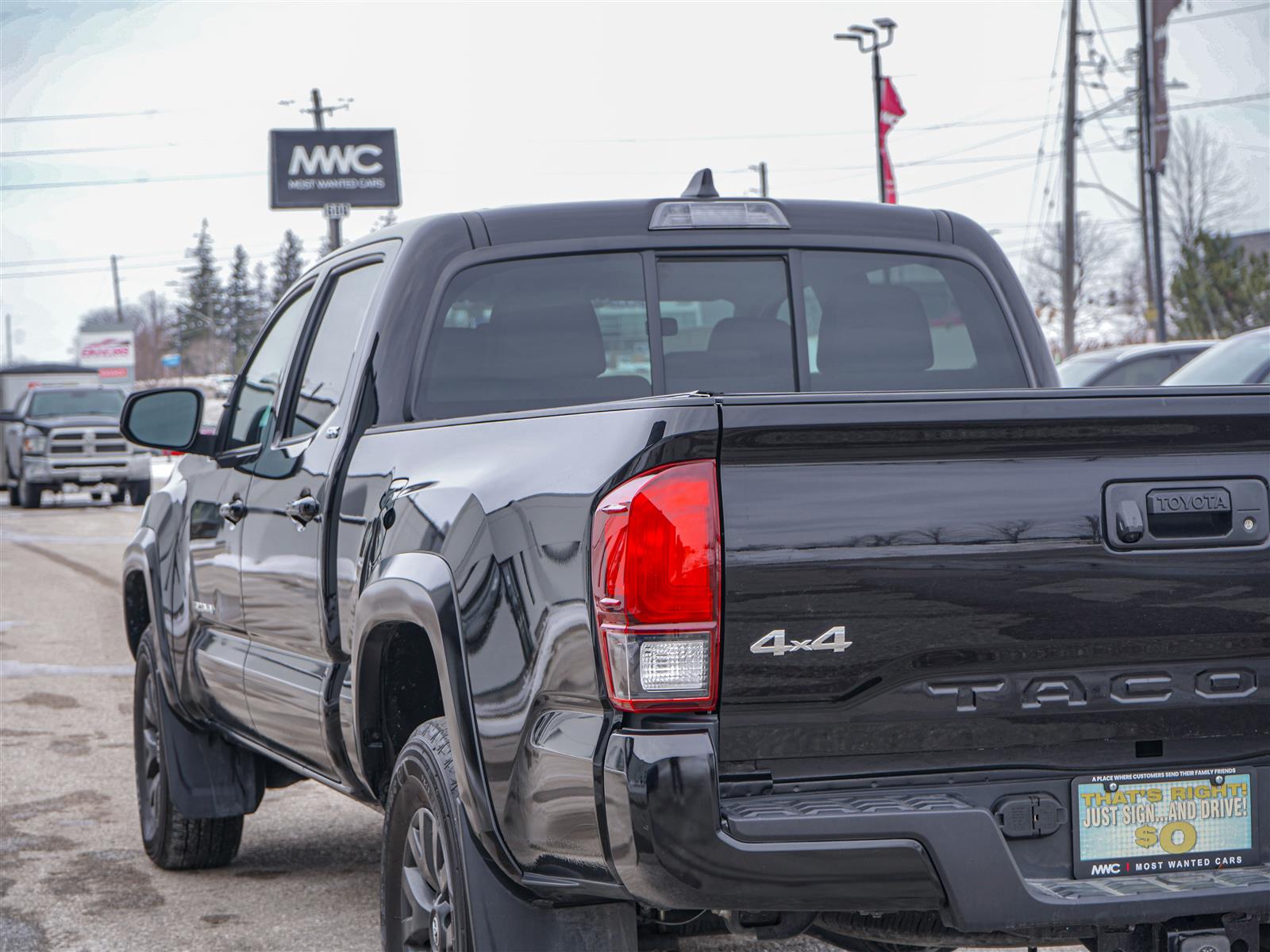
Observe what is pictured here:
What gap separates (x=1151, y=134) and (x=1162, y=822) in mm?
Result: 27558

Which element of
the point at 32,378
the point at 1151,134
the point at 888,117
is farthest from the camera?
the point at 32,378

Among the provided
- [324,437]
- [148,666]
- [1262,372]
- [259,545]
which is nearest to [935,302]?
[324,437]

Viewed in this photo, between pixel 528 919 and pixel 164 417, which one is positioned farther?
pixel 164 417

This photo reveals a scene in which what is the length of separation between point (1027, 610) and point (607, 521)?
0.73 meters

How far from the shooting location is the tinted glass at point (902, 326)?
4.48 metres

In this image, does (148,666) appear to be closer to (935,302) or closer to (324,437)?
(324,437)

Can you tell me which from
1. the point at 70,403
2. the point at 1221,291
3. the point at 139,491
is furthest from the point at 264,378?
the point at 1221,291

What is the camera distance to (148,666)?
575 cm

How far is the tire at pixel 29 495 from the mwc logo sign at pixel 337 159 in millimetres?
25601

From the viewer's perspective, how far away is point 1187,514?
9.11 ft

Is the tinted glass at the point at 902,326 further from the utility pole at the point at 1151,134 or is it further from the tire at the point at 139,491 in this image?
the utility pole at the point at 1151,134

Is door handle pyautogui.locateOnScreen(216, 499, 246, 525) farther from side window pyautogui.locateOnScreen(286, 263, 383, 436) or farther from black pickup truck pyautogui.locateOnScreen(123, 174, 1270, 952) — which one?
black pickup truck pyautogui.locateOnScreen(123, 174, 1270, 952)

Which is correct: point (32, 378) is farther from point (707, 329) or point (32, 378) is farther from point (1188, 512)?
point (1188, 512)

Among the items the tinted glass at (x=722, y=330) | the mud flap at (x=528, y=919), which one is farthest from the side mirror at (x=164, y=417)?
the mud flap at (x=528, y=919)
